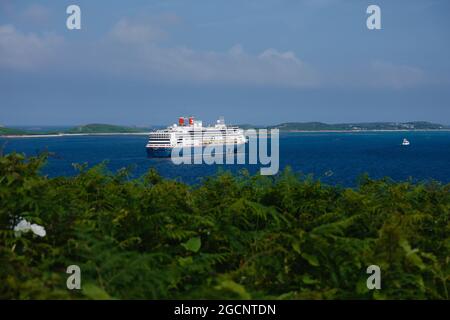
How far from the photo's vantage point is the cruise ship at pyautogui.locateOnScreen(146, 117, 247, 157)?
306 ft

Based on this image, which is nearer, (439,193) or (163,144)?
(439,193)

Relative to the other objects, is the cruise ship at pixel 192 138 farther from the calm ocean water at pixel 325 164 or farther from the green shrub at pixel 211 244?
the green shrub at pixel 211 244

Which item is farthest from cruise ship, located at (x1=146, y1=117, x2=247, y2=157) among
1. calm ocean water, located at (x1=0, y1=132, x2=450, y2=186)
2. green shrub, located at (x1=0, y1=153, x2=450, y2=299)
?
green shrub, located at (x1=0, y1=153, x2=450, y2=299)

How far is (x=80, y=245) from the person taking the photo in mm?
3152

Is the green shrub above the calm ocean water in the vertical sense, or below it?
above

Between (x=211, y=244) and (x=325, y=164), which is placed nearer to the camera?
(x=211, y=244)

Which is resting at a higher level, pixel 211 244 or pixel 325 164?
pixel 211 244

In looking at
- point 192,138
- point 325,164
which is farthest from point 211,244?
point 192,138

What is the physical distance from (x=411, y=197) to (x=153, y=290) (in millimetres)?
3357

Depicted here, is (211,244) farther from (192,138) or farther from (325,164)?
(192,138)

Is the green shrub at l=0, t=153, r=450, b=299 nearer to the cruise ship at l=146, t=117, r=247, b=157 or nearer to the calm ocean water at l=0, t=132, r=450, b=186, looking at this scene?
the calm ocean water at l=0, t=132, r=450, b=186

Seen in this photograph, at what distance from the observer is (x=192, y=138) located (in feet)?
330

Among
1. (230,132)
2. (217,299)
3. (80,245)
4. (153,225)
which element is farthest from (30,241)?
(230,132)

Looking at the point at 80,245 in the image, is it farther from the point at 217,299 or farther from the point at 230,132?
the point at 230,132
